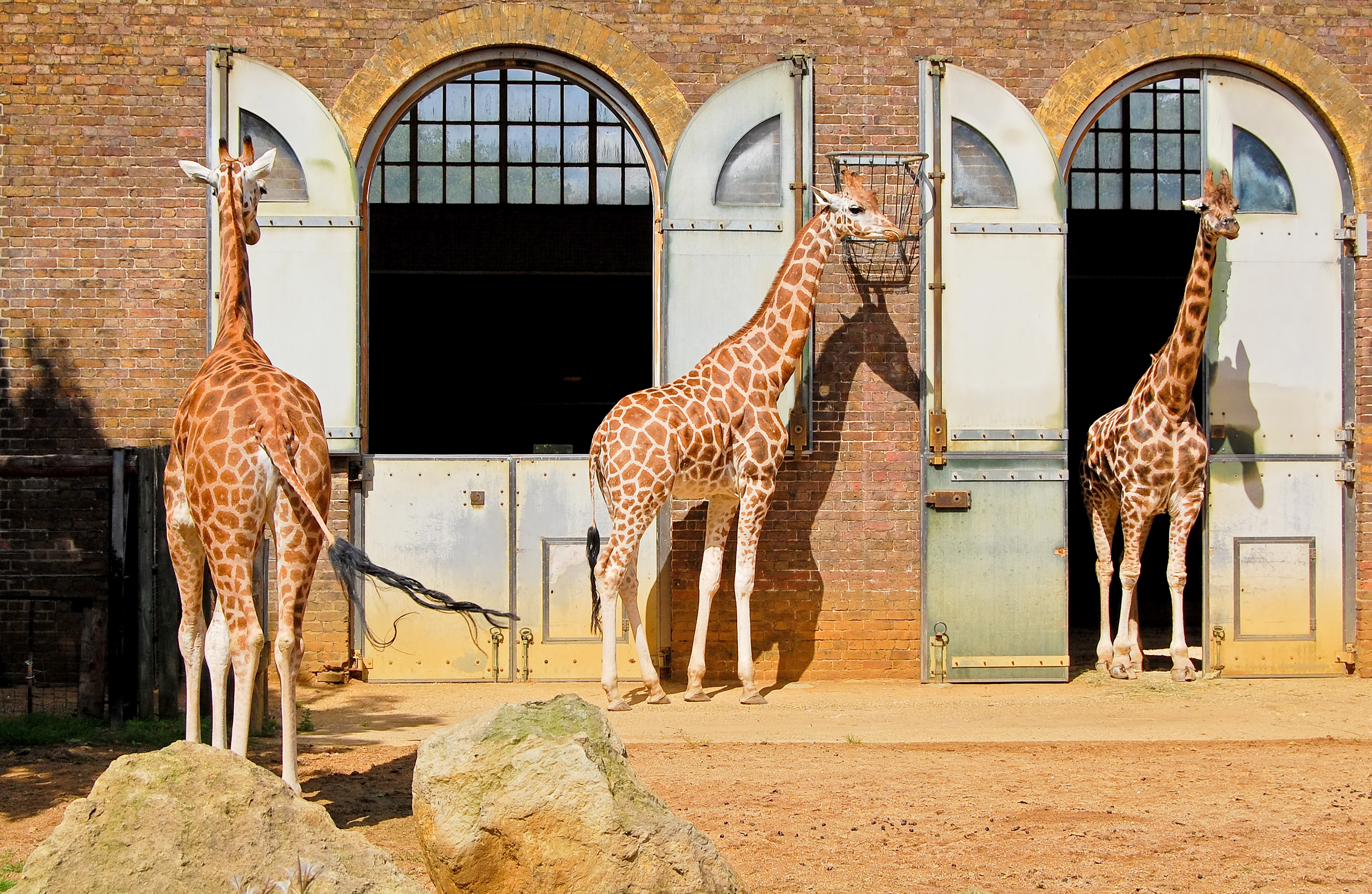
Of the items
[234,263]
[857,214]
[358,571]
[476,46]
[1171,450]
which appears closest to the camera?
[358,571]

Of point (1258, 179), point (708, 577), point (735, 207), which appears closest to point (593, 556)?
point (708, 577)

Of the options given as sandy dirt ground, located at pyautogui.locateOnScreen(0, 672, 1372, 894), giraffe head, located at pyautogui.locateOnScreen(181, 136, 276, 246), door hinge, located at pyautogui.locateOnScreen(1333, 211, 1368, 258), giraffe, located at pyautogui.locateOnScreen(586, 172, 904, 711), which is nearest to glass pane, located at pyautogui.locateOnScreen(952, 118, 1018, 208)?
giraffe, located at pyautogui.locateOnScreen(586, 172, 904, 711)

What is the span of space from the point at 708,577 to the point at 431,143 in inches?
573

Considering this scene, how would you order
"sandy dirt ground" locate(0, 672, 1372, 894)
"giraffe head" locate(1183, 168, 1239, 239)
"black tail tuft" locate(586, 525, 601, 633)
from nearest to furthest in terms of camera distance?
"sandy dirt ground" locate(0, 672, 1372, 894)
"black tail tuft" locate(586, 525, 601, 633)
"giraffe head" locate(1183, 168, 1239, 239)

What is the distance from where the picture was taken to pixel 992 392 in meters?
10.2

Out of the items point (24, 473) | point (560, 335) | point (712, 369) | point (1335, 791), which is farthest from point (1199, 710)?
point (560, 335)

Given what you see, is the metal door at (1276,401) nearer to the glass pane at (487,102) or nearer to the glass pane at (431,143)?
the glass pane at (487,102)

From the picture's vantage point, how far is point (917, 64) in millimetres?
10250

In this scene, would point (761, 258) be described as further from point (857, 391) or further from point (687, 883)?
point (687, 883)

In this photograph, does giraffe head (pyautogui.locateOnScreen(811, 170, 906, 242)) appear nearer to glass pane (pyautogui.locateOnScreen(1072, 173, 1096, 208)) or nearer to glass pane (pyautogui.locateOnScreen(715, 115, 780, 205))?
glass pane (pyautogui.locateOnScreen(715, 115, 780, 205))

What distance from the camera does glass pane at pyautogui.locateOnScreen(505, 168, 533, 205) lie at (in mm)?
22344

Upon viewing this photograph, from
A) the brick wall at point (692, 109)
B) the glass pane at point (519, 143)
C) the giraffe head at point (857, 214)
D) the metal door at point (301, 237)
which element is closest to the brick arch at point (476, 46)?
the brick wall at point (692, 109)

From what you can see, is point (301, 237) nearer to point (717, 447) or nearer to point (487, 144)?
point (717, 447)

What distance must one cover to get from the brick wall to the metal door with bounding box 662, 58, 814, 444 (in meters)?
0.23
